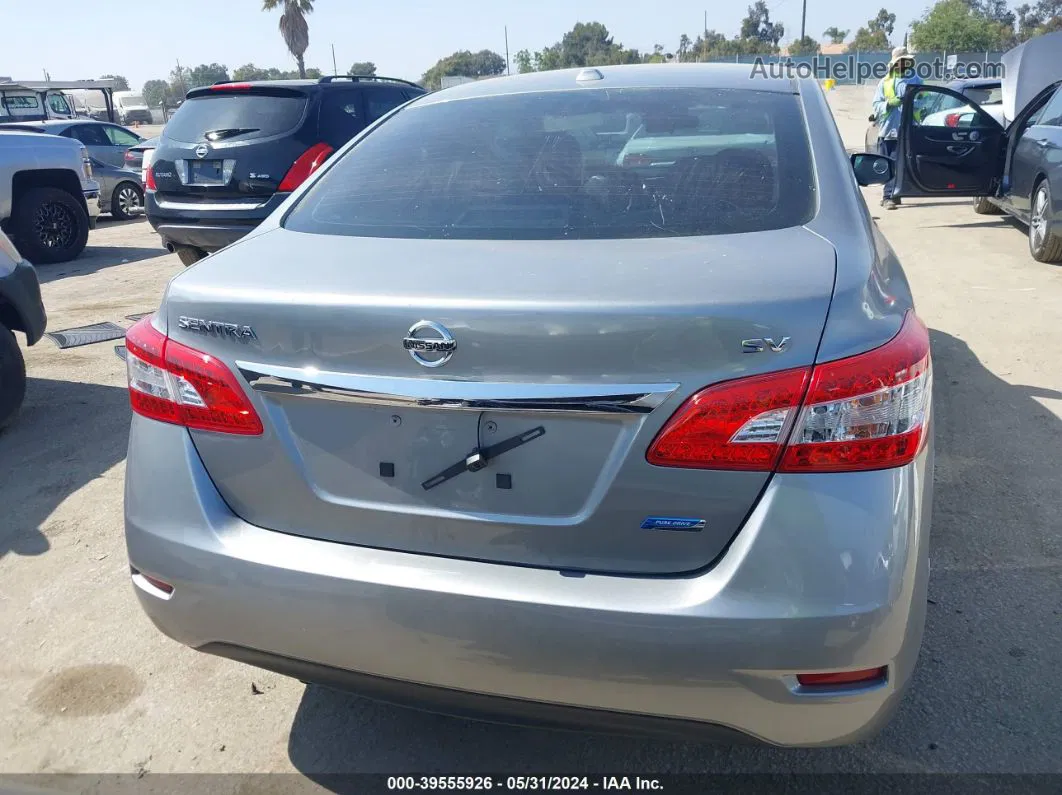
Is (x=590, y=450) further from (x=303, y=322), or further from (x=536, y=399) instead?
(x=303, y=322)

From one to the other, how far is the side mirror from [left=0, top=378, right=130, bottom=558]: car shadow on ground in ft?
11.8

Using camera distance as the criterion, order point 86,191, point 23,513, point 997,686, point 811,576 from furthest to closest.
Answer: point 86,191 → point 23,513 → point 997,686 → point 811,576

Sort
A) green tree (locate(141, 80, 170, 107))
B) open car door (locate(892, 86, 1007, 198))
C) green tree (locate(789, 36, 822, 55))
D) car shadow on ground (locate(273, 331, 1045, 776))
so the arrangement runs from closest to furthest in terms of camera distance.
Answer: car shadow on ground (locate(273, 331, 1045, 776)) → open car door (locate(892, 86, 1007, 198)) → green tree (locate(789, 36, 822, 55)) → green tree (locate(141, 80, 170, 107))

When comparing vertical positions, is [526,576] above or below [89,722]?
above

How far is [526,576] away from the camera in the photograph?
1.82 metres

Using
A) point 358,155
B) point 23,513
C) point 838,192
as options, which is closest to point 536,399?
point 838,192

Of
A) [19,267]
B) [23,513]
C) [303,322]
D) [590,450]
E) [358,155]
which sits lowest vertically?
[23,513]

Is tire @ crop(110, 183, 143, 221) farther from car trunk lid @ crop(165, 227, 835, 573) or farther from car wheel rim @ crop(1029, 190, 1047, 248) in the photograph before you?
car trunk lid @ crop(165, 227, 835, 573)

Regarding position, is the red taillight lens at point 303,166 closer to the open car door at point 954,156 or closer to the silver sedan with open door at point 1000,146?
the silver sedan with open door at point 1000,146

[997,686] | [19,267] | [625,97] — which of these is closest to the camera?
[997,686]

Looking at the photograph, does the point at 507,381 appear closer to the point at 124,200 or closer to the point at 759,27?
the point at 124,200

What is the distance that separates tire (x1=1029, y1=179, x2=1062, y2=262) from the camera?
769 cm

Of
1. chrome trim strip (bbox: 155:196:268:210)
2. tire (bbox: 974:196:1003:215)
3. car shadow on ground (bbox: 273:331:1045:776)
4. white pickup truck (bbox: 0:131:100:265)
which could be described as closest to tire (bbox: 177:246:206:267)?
chrome trim strip (bbox: 155:196:268:210)

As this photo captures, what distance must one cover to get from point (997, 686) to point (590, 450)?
1.61m
